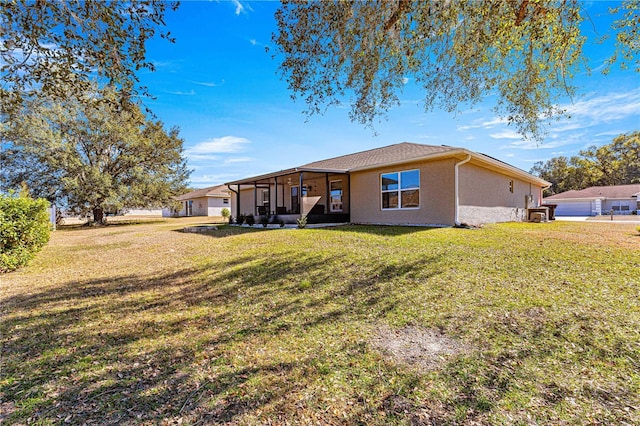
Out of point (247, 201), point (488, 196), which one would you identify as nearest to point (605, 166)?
point (488, 196)

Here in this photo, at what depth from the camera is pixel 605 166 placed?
132 ft

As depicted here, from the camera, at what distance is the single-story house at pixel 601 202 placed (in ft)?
97.5

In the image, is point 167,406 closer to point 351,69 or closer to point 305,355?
point 305,355

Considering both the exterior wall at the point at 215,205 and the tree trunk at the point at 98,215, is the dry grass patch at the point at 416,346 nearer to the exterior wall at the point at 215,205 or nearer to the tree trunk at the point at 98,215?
the tree trunk at the point at 98,215

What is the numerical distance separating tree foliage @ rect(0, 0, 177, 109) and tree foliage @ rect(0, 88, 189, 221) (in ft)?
51.9

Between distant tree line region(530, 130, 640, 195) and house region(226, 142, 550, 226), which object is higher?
distant tree line region(530, 130, 640, 195)

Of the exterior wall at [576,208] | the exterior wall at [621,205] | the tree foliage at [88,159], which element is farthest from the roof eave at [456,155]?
the exterior wall at [621,205]

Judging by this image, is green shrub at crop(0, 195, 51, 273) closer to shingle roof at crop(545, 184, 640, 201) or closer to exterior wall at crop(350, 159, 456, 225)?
exterior wall at crop(350, 159, 456, 225)

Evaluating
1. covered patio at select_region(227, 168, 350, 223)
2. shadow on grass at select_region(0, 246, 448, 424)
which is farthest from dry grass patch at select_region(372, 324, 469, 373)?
covered patio at select_region(227, 168, 350, 223)

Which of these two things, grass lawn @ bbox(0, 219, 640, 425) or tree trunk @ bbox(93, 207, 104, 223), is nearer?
grass lawn @ bbox(0, 219, 640, 425)

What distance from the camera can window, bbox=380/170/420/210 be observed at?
11664mm

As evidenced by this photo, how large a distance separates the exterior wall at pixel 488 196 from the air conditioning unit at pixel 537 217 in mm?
539

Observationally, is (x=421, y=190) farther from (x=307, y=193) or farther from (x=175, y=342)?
(x=175, y=342)

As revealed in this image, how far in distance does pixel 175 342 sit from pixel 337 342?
188 centimetres
